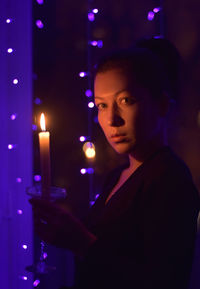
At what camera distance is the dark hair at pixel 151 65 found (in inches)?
36.7

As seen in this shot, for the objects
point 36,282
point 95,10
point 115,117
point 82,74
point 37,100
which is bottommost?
point 36,282

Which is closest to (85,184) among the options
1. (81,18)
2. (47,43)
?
(47,43)

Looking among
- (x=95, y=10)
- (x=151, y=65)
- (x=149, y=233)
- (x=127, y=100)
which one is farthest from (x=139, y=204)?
(x=95, y=10)

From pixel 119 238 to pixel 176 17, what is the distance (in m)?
1.48

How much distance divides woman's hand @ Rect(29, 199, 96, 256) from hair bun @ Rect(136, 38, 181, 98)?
56 cm

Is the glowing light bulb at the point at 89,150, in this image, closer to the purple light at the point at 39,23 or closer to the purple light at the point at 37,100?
the purple light at the point at 37,100

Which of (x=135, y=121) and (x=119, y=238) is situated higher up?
(x=135, y=121)

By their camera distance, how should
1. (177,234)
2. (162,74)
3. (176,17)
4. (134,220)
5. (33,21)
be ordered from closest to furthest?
(177,234), (134,220), (162,74), (176,17), (33,21)

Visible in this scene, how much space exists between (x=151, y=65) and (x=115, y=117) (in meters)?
0.21

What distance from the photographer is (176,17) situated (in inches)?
69.9

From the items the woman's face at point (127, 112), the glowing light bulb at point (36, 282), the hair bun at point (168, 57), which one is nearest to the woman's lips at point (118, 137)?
the woman's face at point (127, 112)

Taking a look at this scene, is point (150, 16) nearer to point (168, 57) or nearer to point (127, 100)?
point (168, 57)

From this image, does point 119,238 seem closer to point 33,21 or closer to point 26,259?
point 26,259

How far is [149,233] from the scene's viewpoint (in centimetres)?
76
